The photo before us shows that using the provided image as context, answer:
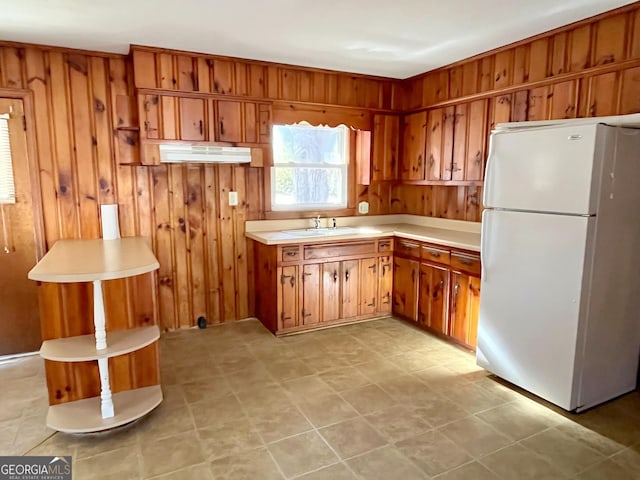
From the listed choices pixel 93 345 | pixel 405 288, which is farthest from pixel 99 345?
pixel 405 288

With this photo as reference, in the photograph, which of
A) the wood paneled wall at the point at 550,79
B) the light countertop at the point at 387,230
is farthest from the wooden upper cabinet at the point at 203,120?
the wood paneled wall at the point at 550,79

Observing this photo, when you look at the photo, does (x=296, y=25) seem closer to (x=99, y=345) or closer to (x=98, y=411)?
(x=99, y=345)

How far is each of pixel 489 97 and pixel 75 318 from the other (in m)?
3.47

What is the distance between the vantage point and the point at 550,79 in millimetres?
3080

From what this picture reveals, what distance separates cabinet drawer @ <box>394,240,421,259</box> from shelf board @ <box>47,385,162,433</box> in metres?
2.46

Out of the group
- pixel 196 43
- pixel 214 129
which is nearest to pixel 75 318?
pixel 214 129

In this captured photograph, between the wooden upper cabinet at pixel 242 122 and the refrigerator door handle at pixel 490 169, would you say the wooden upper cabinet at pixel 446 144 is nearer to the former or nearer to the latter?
the refrigerator door handle at pixel 490 169

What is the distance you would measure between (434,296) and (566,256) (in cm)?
143

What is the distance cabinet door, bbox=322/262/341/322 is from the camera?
3.97 m

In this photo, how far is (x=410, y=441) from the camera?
7.64ft

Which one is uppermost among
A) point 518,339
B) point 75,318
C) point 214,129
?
point 214,129

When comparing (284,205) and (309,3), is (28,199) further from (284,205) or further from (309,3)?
(309,3)

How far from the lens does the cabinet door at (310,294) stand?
12.7 ft

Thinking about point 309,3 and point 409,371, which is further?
point 409,371
